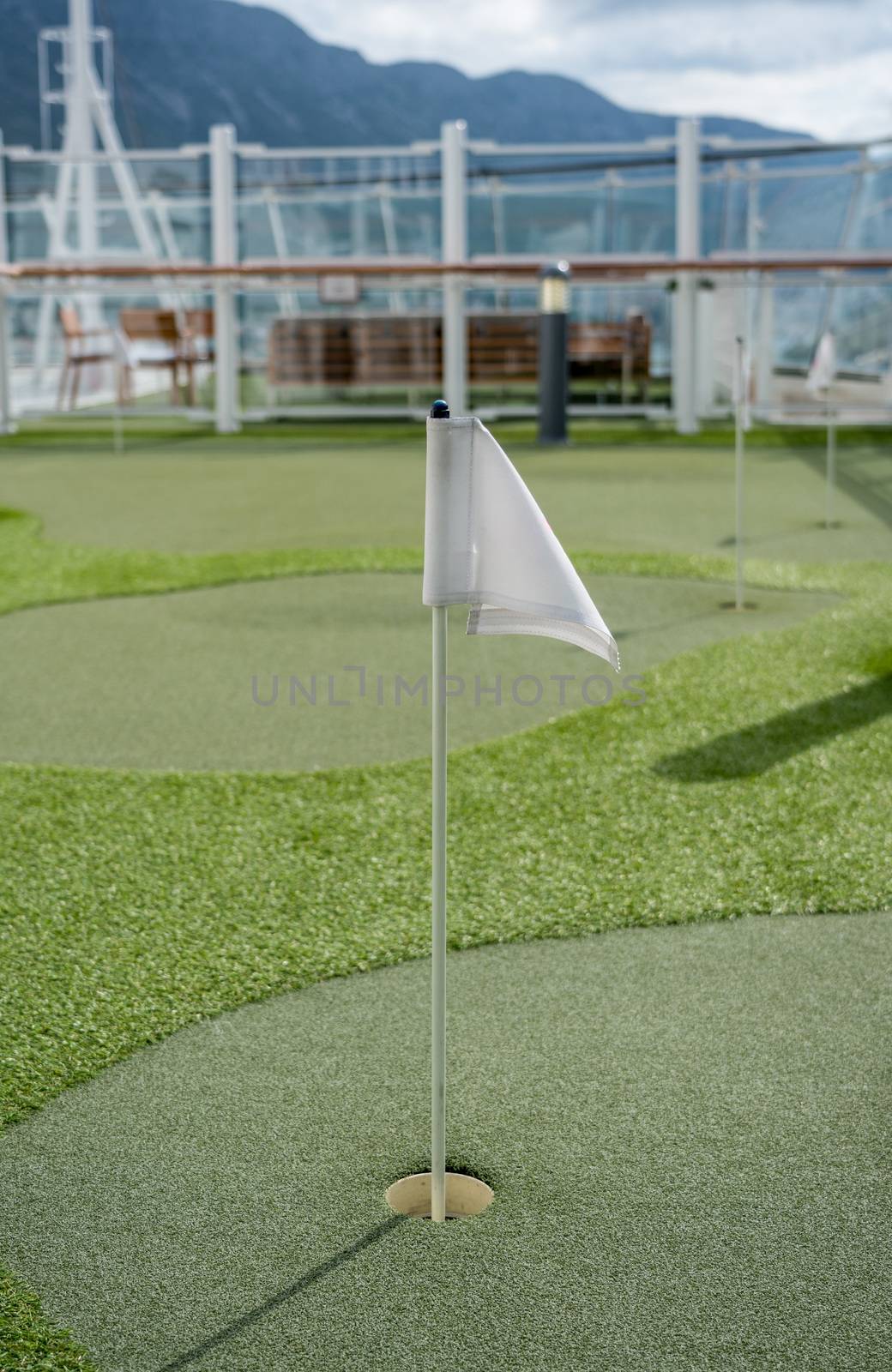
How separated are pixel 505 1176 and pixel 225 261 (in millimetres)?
13420

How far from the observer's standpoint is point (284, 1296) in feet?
6.18

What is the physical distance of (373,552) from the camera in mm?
7469

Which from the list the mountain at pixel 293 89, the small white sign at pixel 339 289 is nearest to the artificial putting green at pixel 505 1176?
the small white sign at pixel 339 289

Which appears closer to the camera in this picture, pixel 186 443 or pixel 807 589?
pixel 807 589

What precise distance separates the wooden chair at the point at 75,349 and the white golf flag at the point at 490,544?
13916 millimetres

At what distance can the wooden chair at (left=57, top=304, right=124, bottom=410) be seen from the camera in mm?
15719

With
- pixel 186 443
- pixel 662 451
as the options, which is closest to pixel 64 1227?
pixel 662 451

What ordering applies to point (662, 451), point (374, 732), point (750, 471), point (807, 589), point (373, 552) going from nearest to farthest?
point (374, 732)
point (807, 589)
point (373, 552)
point (750, 471)
point (662, 451)

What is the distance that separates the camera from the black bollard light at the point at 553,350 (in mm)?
7594

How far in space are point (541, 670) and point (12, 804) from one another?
1.96 m

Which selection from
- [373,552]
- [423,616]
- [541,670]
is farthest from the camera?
[373,552]

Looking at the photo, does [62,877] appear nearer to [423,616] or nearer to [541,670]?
[541,670]

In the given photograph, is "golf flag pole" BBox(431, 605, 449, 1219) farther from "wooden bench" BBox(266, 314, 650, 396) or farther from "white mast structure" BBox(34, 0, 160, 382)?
"white mast structure" BBox(34, 0, 160, 382)

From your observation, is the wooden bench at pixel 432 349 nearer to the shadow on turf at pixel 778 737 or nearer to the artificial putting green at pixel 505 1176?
the shadow on turf at pixel 778 737
